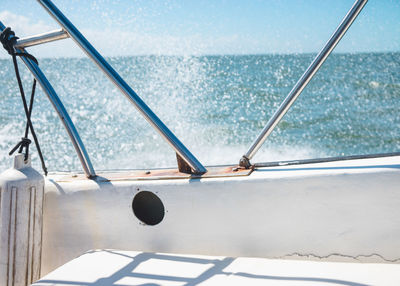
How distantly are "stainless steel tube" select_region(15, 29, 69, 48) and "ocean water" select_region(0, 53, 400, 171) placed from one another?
12.9 feet

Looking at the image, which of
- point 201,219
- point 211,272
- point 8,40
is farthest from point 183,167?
point 8,40

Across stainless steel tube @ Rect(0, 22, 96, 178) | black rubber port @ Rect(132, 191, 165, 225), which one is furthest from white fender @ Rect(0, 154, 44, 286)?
black rubber port @ Rect(132, 191, 165, 225)

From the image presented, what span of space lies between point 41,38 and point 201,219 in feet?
2.24

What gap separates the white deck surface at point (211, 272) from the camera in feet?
3.45

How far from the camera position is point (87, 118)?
8680mm

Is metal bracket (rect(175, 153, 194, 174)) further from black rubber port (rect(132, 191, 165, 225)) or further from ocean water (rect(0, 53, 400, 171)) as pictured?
ocean water (rect(0, 53, 400, 171))

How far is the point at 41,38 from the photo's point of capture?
130cm

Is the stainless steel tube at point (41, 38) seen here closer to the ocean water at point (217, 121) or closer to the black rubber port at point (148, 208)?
the black rubber port at point (148, 208)

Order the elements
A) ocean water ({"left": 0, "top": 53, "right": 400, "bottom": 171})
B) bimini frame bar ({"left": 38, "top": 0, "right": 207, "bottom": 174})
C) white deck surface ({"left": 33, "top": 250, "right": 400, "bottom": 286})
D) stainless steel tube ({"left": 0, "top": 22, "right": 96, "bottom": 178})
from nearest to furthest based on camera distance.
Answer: white deck surface ({"left": 33, "top": 250, "right": 400, "bottom": 286})
bimini frame bar ({"left": 38, "top": 0, "right": 207, "bottom": 174})
stainless steel tube ({"left": 0, "top": 22, "right": 96, "bottom": 178})
ocean water ({"left": 0, "top": 53, "right": 400, "bottom": 171})

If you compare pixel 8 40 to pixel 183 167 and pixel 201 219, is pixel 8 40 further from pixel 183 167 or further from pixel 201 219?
pixel 201 219

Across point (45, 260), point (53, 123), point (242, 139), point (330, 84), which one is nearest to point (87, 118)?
point (53, 123)

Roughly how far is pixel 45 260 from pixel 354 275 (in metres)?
0.92

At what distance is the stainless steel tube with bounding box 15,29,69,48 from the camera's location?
1.27 metres

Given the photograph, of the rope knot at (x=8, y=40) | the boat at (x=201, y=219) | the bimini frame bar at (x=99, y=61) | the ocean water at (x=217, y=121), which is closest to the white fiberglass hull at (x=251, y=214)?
the boat at (x=201, y=219)
